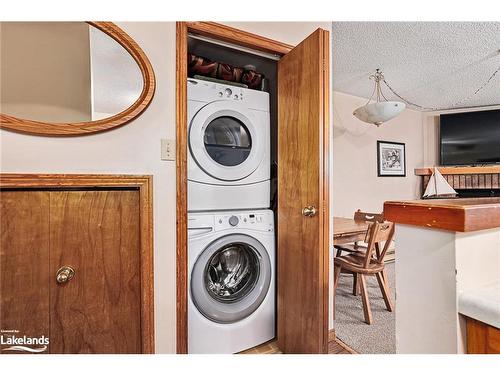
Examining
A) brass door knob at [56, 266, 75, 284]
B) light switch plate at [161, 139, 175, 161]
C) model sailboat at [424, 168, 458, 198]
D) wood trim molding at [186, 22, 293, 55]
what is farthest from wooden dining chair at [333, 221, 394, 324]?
model sailboat at [424, 168, 458, 198]

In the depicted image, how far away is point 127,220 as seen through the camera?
1.16m

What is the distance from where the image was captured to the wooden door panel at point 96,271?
1059mm

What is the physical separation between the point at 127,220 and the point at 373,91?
345cm

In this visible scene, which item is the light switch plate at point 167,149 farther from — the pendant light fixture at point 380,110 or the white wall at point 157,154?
the pendant light fixture at point 380,110

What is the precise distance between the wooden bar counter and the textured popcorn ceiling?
191cm

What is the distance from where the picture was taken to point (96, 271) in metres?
1.12

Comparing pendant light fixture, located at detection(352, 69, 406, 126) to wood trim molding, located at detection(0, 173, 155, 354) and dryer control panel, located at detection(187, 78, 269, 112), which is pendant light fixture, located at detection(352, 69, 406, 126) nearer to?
dryer control panel, located at detection(187, 78, 269, 112)

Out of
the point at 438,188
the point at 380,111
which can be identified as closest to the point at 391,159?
the point at 438,188

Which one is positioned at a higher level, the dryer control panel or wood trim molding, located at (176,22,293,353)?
the dryer control panel

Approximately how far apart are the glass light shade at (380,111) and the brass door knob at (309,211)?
1.67 meters

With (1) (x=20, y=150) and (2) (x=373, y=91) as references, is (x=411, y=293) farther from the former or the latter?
(2) (x=373, y=91)

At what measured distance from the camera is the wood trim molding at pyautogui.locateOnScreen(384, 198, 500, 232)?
50 cm

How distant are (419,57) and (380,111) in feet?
2.11
